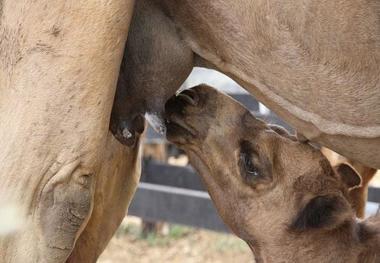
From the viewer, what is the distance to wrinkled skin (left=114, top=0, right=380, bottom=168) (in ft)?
9.12

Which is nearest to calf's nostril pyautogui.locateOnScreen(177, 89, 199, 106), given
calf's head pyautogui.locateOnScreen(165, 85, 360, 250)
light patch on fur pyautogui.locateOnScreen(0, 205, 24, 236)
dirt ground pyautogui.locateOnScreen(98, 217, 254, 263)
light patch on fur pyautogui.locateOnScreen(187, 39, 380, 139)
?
calf's head pyautogui.locateOnScreen(165, 85, 360, 250)

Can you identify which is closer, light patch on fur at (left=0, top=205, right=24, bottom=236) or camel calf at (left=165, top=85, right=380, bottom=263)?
light patch on fur at (left=0, top=205, right=24, bottom=236)

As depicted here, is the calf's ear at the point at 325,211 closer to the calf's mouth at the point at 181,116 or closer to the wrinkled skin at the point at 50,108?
the calf's mouth at the point at 181,116

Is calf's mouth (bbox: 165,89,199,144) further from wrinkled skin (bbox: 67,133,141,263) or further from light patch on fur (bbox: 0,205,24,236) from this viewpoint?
light patch on fur (bbox: 0,205,24,236)

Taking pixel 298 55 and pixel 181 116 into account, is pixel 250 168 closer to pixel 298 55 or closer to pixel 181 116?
pixel 181 116

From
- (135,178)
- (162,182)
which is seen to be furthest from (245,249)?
(135,178)

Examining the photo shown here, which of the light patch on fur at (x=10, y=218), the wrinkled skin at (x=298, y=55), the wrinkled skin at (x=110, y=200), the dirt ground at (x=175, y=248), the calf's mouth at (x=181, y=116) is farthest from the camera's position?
the dirt ground at (x=175, y=248)

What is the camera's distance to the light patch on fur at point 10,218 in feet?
8.78

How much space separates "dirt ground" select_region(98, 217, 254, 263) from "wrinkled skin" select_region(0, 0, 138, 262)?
167 inches

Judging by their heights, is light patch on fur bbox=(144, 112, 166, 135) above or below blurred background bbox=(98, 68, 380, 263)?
above


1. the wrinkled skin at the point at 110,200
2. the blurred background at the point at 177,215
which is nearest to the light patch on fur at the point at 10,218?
the wrinkled skin at the point at 110,200

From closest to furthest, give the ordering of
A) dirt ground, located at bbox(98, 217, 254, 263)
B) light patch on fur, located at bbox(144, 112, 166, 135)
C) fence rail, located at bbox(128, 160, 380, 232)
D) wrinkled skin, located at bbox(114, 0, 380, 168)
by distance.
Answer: wrinkled skin, located at bbox(114, 0, 380, 168) → light patch on fur, located at bbox(144, 112, 166, 135) → fence rail, located at bbox(128, 160, 380, 232) → dirt ground, located at bbox(98, 217, 254, 263)

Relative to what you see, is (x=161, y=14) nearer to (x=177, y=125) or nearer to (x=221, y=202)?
(x=177, y=125)

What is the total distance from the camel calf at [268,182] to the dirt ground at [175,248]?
3.40 meters
